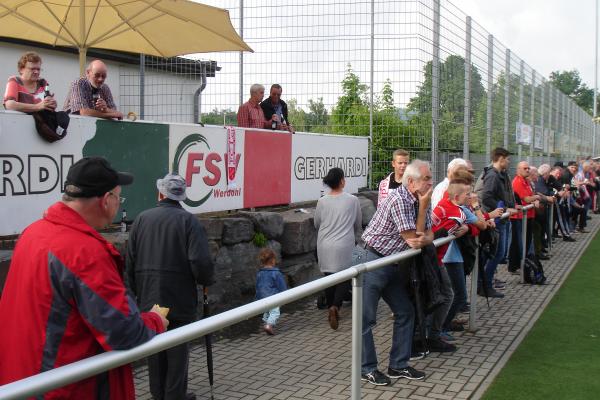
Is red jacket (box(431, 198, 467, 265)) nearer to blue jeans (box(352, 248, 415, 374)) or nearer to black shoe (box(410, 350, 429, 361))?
black shoe (box(410, 350, 429, 361))

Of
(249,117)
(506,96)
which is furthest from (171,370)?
(506,96)

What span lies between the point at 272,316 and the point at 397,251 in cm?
236

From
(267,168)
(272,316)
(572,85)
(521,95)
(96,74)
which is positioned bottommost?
(272,316)

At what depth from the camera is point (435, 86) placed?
36.4 ft

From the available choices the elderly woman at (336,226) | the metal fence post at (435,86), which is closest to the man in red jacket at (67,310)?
the elderly woman at (336,226)

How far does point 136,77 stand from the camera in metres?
11.2

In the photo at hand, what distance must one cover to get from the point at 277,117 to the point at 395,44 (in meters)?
2.35

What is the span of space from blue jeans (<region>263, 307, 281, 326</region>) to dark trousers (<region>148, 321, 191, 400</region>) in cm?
38

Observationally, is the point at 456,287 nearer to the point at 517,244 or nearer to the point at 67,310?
the point at 517,244

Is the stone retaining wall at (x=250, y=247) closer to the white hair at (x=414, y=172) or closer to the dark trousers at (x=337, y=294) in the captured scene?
the dark trousers at (x=337, y=294)

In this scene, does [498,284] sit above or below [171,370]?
below

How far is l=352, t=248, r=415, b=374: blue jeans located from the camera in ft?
17.3

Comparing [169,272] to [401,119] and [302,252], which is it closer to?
[302,252]

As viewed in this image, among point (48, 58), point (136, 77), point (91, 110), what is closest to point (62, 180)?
point (91, 110)
